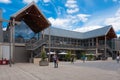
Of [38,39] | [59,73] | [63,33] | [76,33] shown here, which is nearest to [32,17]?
[38,39]

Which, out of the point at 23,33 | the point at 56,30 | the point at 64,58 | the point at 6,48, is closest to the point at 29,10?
the point at 23,33

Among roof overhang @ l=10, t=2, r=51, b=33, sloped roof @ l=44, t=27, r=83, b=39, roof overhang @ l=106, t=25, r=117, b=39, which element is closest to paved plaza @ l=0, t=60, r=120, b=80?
roof overhang @ l=10, t=2, r=51, b=33

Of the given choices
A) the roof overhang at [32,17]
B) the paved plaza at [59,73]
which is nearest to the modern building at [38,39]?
the roof overhang at [32,17]

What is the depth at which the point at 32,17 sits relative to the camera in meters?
37.7

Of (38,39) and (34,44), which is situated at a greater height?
(38,39)

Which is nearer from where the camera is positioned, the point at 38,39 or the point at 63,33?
the point at 38,39

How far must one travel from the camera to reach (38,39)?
39.3 m

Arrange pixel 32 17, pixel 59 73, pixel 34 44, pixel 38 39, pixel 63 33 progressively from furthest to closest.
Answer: pixel 63 33, pixel 38 39, pixel 32 17, pixel 34 44, pixel 59 73

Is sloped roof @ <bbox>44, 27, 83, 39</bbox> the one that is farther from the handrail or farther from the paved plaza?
the paved plaza

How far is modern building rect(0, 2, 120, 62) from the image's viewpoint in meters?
33.1

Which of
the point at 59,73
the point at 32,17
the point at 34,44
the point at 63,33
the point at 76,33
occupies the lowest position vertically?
the point at 59,73

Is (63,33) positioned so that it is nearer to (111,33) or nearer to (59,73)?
(111,33)

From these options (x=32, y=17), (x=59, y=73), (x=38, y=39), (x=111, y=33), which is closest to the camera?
(x=59, y=73)

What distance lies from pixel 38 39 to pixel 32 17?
186 inches
